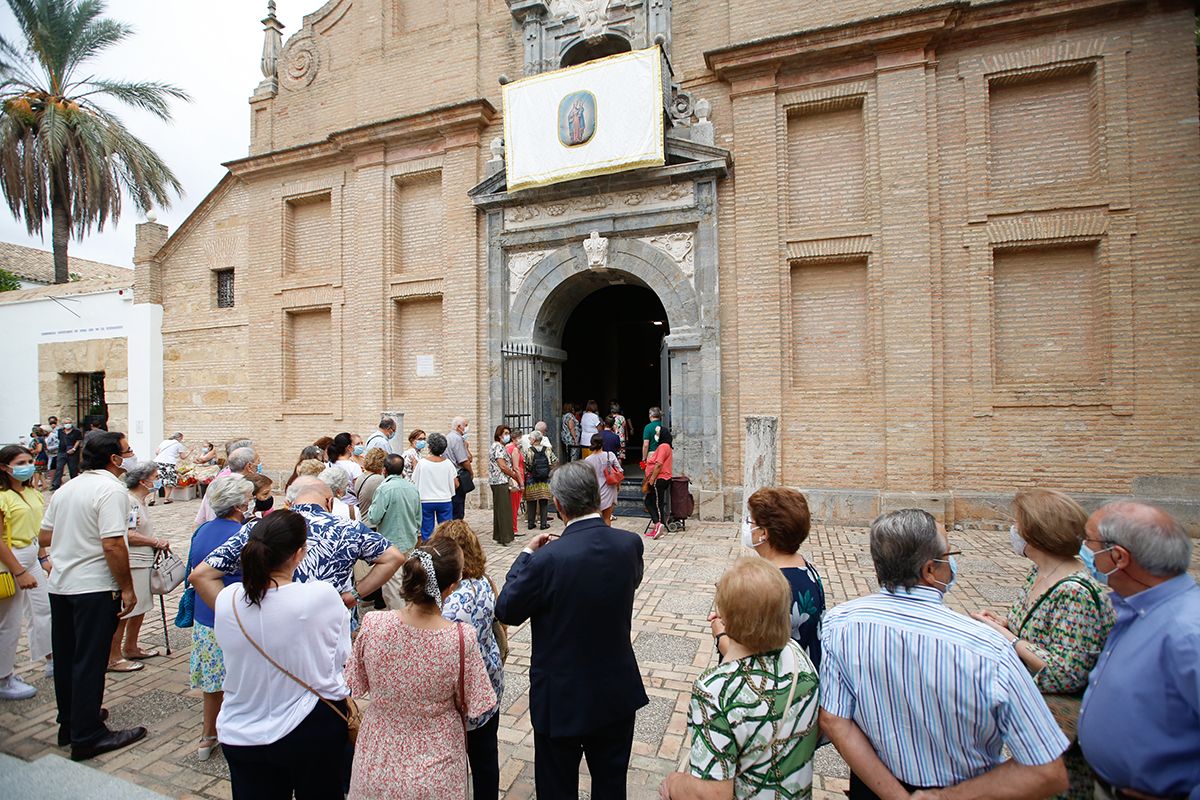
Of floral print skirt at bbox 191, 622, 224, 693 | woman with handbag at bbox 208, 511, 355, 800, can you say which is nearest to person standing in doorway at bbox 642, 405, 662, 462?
floral print skirt at bbox 191, 622, 224, 693

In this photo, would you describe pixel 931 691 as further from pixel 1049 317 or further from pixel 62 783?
pixel 1049 317

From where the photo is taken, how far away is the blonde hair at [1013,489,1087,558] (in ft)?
7.73

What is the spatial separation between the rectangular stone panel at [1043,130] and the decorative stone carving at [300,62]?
1422cm

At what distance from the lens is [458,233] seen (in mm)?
12000

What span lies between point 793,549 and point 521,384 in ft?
30.0

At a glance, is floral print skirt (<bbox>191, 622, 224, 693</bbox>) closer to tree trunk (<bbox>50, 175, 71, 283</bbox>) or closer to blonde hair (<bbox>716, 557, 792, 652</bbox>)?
blonde hair (<bbox>716, 557, 792, 652</bbox>)

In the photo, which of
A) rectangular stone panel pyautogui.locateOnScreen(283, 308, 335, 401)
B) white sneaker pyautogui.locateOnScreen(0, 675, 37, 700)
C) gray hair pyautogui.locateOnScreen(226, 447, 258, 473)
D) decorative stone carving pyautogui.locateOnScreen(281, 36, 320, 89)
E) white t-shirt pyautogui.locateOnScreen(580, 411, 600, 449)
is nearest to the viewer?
white sneaker pyautogui.locateOnScreen(0, 675, 37, 700)

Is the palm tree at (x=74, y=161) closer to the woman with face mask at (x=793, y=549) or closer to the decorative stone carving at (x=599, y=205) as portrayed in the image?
the decorative stone carving at (x=599, y=205)

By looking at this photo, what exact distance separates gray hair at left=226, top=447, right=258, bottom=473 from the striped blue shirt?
185 inches

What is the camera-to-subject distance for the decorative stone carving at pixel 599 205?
1048 cm

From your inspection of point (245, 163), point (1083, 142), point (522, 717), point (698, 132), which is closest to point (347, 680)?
point (522, 717)

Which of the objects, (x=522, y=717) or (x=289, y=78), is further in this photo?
(x=289, y=78)

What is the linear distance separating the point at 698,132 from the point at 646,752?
9.93 m

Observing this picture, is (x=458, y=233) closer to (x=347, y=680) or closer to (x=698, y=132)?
(x=698, y=132)
